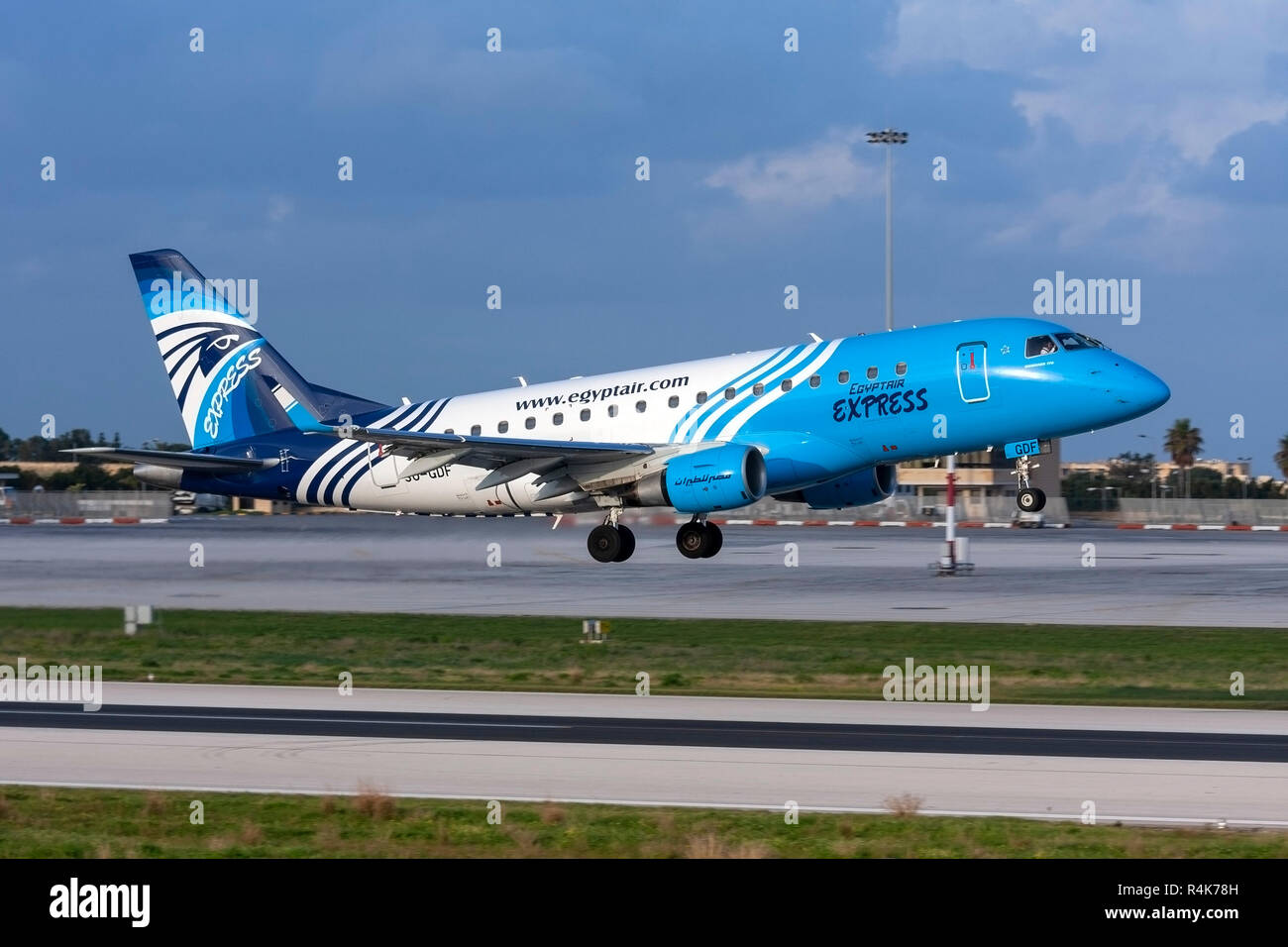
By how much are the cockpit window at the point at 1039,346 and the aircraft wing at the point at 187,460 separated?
2029 cm

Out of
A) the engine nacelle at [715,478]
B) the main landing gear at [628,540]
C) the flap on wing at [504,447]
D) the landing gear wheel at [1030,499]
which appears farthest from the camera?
the main landing gear at [628,540]

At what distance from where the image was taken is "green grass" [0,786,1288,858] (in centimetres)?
1609

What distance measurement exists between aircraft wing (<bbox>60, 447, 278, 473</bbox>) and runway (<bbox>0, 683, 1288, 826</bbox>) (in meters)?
12.7

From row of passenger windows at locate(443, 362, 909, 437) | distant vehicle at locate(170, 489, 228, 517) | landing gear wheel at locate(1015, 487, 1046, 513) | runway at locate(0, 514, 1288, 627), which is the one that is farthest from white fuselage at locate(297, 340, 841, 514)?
distant vehicle at locate(170, 489, 228, 517)

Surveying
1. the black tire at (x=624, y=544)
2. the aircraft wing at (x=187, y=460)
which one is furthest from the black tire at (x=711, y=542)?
the aircraft wing at (x=187, y=460)

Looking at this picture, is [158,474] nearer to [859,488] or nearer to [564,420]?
[564,420]

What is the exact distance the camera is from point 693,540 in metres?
39.7

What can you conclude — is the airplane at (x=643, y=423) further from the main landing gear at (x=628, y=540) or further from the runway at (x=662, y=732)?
the runway at (x=662, y=732)

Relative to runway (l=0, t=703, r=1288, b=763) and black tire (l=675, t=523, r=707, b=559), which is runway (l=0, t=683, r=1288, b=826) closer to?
runway (l=0, t=703, r=1288, b=763)

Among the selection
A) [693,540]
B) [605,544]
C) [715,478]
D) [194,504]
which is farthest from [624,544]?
[194,504]

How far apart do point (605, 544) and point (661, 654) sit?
12.1ft

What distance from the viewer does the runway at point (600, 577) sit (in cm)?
4784

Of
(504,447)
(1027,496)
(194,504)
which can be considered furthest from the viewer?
(194,504)
